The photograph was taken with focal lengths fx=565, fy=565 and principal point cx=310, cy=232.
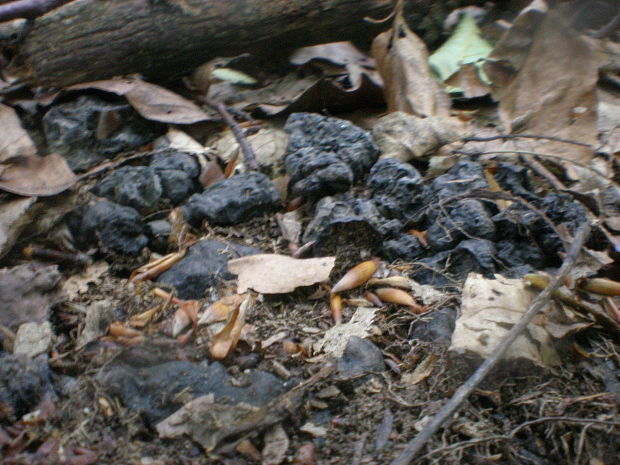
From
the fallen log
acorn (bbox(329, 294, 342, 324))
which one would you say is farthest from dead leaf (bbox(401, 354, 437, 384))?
the fallen log

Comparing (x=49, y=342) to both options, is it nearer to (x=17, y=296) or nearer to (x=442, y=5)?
(x=17, y=296)

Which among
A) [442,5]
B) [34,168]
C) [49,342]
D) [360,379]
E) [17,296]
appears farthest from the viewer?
[442,5]

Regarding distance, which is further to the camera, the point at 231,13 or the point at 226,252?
the point at 231,13

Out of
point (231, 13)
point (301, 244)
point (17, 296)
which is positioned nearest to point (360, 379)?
point (301, 244)

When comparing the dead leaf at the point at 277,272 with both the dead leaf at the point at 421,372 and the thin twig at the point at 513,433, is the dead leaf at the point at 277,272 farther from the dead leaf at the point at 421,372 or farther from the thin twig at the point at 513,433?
the thin twig at the point at 513,433

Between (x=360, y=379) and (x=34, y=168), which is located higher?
(x=34, y=168)

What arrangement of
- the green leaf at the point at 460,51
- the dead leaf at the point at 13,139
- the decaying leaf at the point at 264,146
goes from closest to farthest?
the dead leaf at the point at 13,139 < the decaying leaf at the point at 264,146 < the green leaf at the point at 460,51

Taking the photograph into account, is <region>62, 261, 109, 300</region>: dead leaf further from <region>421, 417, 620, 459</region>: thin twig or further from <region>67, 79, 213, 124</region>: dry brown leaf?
<region>421, 417, 620, 459</region>: thin twig

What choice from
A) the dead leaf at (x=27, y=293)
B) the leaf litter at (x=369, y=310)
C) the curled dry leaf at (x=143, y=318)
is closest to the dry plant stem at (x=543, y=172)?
the leaf litter at (x=369, y=310)
